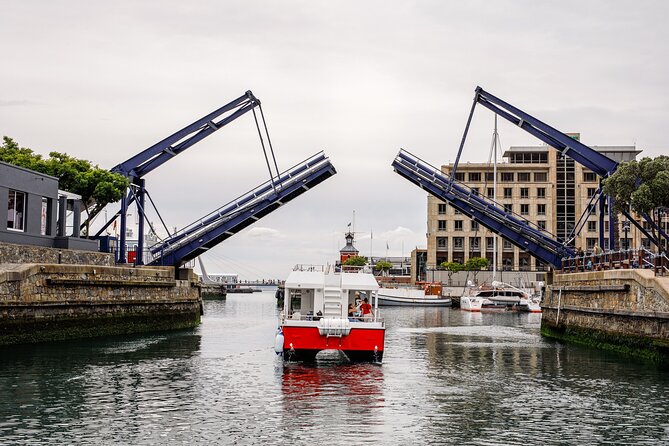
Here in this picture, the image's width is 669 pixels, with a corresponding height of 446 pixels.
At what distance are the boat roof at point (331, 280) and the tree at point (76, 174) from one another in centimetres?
2056

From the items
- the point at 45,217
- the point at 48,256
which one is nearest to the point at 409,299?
the point at 45,217

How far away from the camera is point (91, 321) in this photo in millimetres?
34438

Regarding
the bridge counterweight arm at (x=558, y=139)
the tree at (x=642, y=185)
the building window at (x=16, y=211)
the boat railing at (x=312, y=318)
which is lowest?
the boat railing at (x=312, y=318)

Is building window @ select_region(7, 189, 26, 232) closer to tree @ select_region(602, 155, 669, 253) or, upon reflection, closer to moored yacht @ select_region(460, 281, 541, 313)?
tree @ select_region(602, 155, 669, 253)

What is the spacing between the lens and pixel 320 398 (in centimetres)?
1983

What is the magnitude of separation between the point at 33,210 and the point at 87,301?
15.2 ft

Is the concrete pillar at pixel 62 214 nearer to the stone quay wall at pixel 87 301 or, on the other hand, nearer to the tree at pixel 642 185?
the stone quay wall at pixel 87 301

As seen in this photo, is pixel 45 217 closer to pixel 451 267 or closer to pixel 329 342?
pixel 329 342

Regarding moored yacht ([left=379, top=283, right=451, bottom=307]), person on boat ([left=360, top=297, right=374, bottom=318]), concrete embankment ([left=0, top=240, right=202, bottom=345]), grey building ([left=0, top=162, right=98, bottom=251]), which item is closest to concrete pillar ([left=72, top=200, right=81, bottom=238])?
grey building ([left=0, top=162, right=98, bottom=251])

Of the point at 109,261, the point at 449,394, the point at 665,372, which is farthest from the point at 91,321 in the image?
the point at 665,372

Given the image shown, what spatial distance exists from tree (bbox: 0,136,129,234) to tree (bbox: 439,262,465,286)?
6327 centimetres

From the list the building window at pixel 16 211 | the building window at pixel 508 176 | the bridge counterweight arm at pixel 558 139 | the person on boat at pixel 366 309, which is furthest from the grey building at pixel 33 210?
the building window at pixel 508 176

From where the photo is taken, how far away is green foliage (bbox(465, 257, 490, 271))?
103762 mm

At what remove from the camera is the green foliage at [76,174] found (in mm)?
46500
